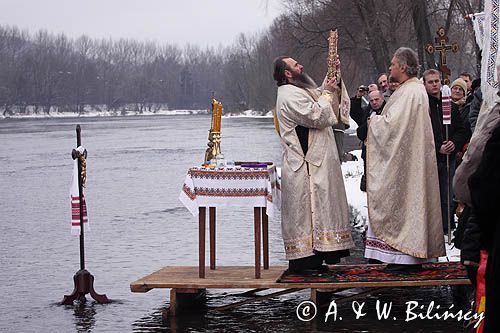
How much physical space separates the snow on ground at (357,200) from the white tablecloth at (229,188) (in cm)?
197

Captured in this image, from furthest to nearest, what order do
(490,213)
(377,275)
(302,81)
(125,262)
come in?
(125,262) → (302,81) → (377,275) → (490,213)

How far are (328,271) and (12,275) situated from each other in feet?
14.0

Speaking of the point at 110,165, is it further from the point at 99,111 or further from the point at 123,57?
the point at 123,57

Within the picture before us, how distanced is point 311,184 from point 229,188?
0.71 m

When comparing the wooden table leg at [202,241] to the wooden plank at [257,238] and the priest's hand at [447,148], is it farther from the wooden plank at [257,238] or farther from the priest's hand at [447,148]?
the priest's hand at [447,148]

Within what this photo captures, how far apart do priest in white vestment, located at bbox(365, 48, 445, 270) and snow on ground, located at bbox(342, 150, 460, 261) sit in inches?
43.4

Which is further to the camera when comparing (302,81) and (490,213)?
(302,81)

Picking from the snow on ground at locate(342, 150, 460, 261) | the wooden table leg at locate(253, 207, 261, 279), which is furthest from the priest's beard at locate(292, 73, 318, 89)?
the snow on ground at locate(342, 150, 460, 261)

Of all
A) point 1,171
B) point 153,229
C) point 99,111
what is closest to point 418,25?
point 153,229

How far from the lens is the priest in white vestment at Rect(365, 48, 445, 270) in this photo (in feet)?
29.4

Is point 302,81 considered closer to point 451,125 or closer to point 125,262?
point 451,125

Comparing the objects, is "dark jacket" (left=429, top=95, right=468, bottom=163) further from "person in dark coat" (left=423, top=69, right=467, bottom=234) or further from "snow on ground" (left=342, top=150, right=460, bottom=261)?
"snow on ground" (left=342, top=150, right=460, bottom=261)

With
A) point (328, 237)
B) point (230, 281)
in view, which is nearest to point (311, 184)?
point (328, 237)

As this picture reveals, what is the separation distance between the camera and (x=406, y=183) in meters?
9.02
